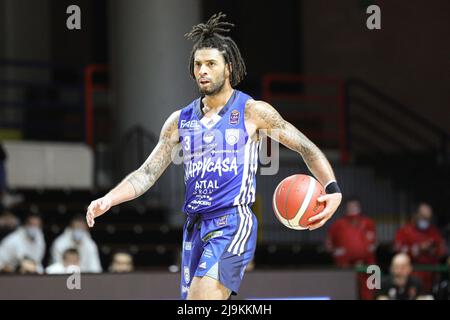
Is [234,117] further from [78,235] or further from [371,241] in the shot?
[371,241]

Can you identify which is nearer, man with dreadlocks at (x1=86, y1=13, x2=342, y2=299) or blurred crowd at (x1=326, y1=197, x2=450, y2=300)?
man with dreadlocks at (x1=86, y1=13, x2=342, y2=299)

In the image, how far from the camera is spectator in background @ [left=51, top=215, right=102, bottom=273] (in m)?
14.7

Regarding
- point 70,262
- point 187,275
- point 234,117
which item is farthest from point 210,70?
point 70,262

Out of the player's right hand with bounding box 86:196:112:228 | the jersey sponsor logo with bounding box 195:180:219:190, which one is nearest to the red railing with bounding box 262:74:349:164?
the jersey sponsor logo with bounding box 195:180:219:190

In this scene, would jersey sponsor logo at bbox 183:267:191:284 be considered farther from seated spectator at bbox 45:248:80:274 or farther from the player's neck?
seated spectator at bbox 45:248:80:274

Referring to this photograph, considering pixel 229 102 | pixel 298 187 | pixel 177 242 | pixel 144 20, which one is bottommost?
pixel 177 242

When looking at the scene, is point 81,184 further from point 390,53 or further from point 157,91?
point 390,53

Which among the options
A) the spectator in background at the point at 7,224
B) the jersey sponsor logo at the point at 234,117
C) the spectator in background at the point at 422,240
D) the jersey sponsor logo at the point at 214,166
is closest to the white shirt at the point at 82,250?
the spectator in background at the point at 7,224

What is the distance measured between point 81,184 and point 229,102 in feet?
40.5

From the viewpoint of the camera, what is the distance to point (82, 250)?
48.6ft

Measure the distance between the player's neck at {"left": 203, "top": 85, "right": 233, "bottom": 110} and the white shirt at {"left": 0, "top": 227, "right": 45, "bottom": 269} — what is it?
735 centimetres

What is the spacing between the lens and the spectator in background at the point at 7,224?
1531cm

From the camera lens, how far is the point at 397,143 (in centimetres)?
1984

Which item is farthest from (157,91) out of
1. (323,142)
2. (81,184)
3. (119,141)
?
(323,142)
